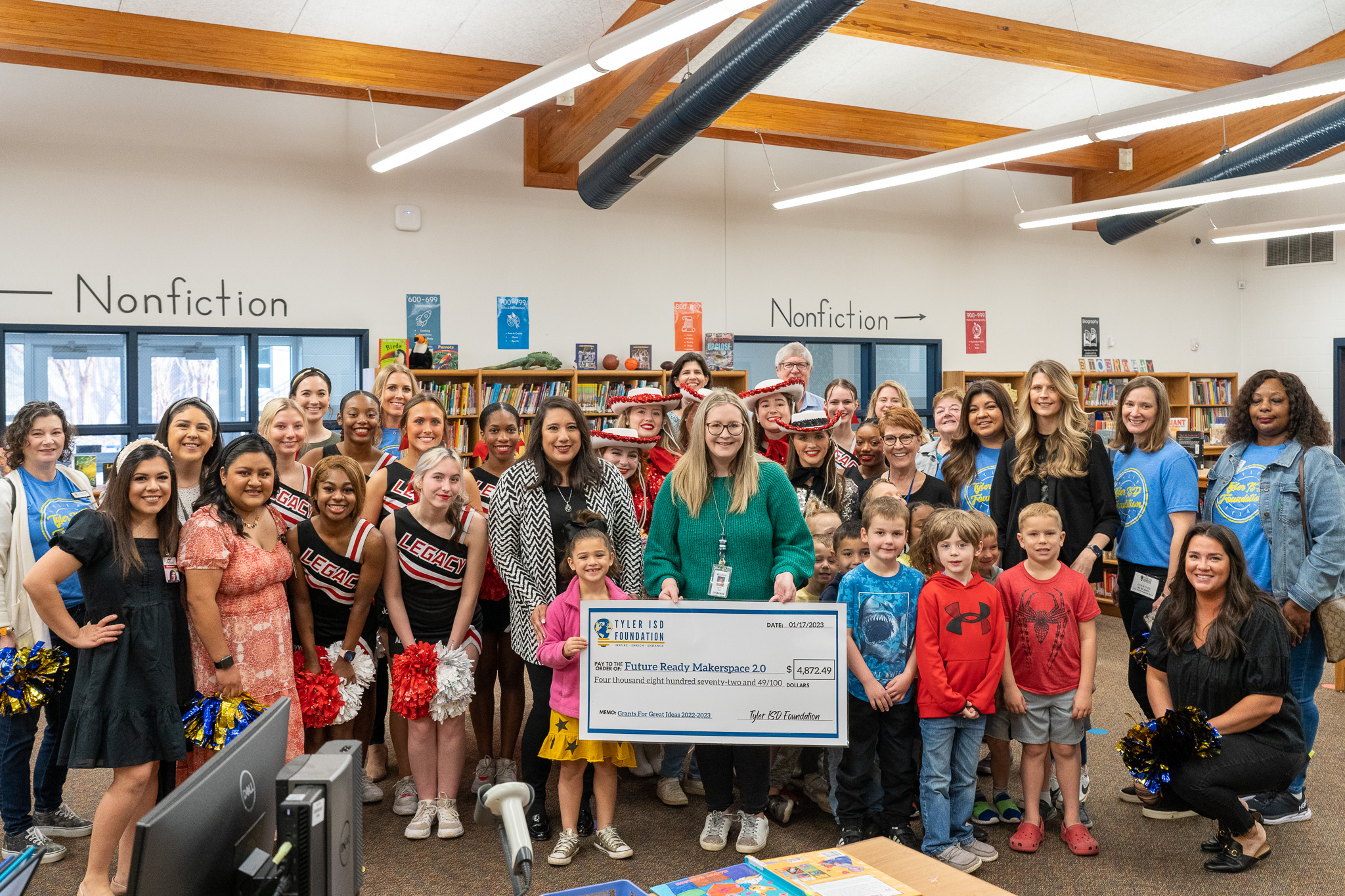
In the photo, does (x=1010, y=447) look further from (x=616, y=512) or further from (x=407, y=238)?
(x=407, y=238)

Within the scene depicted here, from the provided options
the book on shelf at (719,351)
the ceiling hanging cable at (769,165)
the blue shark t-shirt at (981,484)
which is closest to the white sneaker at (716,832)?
the blue shark t-shirt at (981,484)

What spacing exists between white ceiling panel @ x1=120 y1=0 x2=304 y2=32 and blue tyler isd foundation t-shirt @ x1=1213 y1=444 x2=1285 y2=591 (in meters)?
5.93

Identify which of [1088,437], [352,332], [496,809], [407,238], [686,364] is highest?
[407,238]

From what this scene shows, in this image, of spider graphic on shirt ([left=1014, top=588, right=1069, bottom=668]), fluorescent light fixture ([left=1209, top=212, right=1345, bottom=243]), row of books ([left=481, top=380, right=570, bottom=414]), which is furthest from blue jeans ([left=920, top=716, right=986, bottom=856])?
fluorescent light fixture ([left=1209, top=212, right=1345, bottom=243])

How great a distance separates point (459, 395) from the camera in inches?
302

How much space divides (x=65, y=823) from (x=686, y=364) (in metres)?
3.37

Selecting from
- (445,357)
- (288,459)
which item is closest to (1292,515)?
(288,459)

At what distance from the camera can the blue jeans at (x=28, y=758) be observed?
313 cm

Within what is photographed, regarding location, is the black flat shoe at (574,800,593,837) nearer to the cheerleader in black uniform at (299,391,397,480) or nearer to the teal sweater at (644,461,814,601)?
the teal sweater at (644,461,814,601)

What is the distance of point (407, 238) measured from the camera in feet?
25.1

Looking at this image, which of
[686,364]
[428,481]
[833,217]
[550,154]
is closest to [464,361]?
[550,154]

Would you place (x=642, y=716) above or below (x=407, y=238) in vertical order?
below

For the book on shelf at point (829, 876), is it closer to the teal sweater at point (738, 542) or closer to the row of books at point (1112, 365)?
the teal sweater at point (738, 542)

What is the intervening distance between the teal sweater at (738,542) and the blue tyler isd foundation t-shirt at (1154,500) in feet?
4.71
